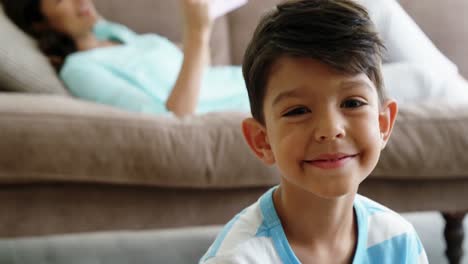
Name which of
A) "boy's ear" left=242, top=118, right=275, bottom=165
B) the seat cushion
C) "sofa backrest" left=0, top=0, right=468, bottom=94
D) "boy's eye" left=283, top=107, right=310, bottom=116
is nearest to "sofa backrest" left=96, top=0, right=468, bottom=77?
"sofa backrest" left=0, top=0, right=468, bottom=94

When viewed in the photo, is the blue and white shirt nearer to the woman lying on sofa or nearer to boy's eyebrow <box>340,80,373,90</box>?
boy's eyebrow <box>340,80,373,90</box>

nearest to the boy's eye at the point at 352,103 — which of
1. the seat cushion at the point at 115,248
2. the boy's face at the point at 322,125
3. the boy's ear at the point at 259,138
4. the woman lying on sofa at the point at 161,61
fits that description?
the boy's face at the point at 322,125

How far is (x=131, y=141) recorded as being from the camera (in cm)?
124

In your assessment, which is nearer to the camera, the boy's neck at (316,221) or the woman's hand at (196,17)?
the boy's neck at (316,221)

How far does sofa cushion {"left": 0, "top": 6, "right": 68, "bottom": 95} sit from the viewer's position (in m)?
1.49

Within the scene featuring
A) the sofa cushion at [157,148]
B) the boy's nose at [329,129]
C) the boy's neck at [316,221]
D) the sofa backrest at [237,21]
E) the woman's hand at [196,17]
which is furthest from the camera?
the sofa backrest at [237,21]

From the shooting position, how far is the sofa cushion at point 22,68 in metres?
1.49

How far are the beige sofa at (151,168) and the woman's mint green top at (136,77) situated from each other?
167mm

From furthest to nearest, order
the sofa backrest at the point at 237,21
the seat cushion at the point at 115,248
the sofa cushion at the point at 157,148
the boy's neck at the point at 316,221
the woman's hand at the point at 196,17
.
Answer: the sofa backrest at the point at 237,21
the seat cushion at the point at 115,248
the woman's hand at the point at 196,17
the sofa cushion at the point at 157,148
the boy's neck at the point at 316,221

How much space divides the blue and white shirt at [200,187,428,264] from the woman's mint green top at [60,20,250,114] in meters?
0.65

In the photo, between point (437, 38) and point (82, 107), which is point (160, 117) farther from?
point (437, 38)

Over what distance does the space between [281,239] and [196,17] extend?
2.62 feet

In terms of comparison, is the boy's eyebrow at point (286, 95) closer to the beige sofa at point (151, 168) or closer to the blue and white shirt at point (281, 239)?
the blue and white shirt at point (281, 239)

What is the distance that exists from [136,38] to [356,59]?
121cm
